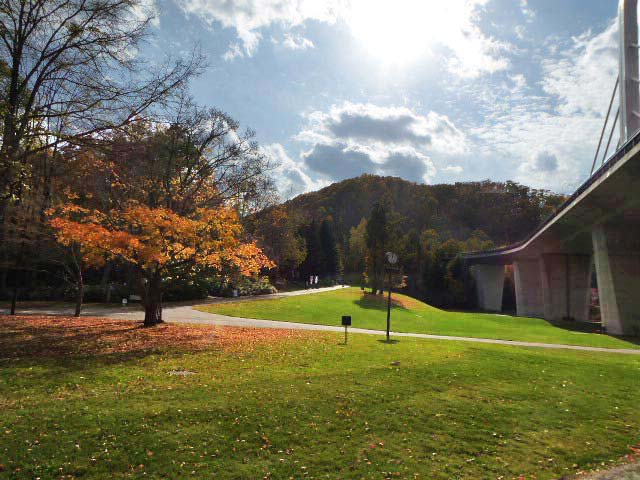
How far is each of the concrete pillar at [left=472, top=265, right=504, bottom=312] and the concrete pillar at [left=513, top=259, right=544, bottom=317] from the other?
A: 45.3 feet

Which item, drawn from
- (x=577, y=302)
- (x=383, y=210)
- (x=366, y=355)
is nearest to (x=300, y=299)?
(x=383, y=210)

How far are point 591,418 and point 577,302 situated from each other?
175 ft

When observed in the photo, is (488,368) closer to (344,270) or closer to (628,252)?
(628,252)

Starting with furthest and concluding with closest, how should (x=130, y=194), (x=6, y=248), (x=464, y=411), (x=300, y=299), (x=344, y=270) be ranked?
1. (x=344, y=270)
2. (x=300, y=299)
3. (x=6, y=248)
4. (x=130, y=194)
5. (x=464, y=411)

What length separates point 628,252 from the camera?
108 feet

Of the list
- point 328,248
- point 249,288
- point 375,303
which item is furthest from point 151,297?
point 328,248

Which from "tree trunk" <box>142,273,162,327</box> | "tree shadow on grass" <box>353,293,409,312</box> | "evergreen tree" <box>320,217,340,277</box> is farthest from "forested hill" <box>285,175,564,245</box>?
"tree trunk" <box>142,273,162,327</box>

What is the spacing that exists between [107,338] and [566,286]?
57.6 meters

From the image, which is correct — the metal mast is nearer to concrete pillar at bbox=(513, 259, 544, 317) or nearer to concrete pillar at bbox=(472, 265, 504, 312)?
concrete pillar at bbox=(513, 259, 544, 317)

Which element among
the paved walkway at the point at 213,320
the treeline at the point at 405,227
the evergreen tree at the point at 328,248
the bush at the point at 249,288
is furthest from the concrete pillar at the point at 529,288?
the paved walkway at the point at 213,320

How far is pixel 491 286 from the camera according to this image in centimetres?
7906

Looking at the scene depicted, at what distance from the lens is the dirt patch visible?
11.9 metres

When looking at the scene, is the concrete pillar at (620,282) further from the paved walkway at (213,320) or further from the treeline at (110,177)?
the treeline at (110,177)

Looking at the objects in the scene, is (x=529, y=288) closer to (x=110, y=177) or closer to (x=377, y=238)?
(x=377, y=238)
